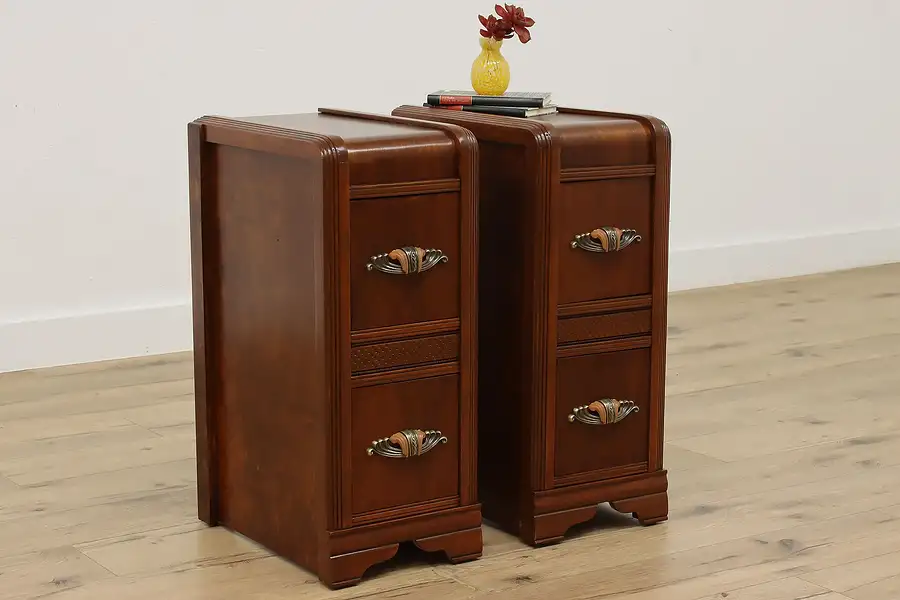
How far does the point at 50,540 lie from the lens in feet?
7.53

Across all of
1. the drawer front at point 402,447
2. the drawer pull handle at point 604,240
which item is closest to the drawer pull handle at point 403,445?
the drawer front at point 402,447

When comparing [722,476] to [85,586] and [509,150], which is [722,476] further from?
[85,586]

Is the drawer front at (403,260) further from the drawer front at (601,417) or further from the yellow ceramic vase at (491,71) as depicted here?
the yellow ceramic vase at (491,71)

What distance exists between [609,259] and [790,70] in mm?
2769

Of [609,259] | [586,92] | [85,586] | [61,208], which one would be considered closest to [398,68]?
[586,92]

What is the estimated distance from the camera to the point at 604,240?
223cm

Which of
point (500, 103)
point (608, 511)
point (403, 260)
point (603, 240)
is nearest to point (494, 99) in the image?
point (500, 103)

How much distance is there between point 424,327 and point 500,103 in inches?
18.9

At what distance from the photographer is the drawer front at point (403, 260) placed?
2027mm

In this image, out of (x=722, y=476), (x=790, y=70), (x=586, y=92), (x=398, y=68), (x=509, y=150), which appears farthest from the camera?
(x=790, y=70)

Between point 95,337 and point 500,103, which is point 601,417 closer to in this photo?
point 500,103

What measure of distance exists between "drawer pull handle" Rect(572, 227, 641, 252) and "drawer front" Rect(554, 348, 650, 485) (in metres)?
0.18

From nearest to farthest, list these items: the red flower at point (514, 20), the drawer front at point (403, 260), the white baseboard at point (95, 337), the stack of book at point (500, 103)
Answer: the drawer front at point (403, 260)
the stack of book at point (500, 103)
the red flower at point (514, 20)
the white baseboard at point (95, 337)

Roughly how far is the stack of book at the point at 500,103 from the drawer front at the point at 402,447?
0.49 metres
